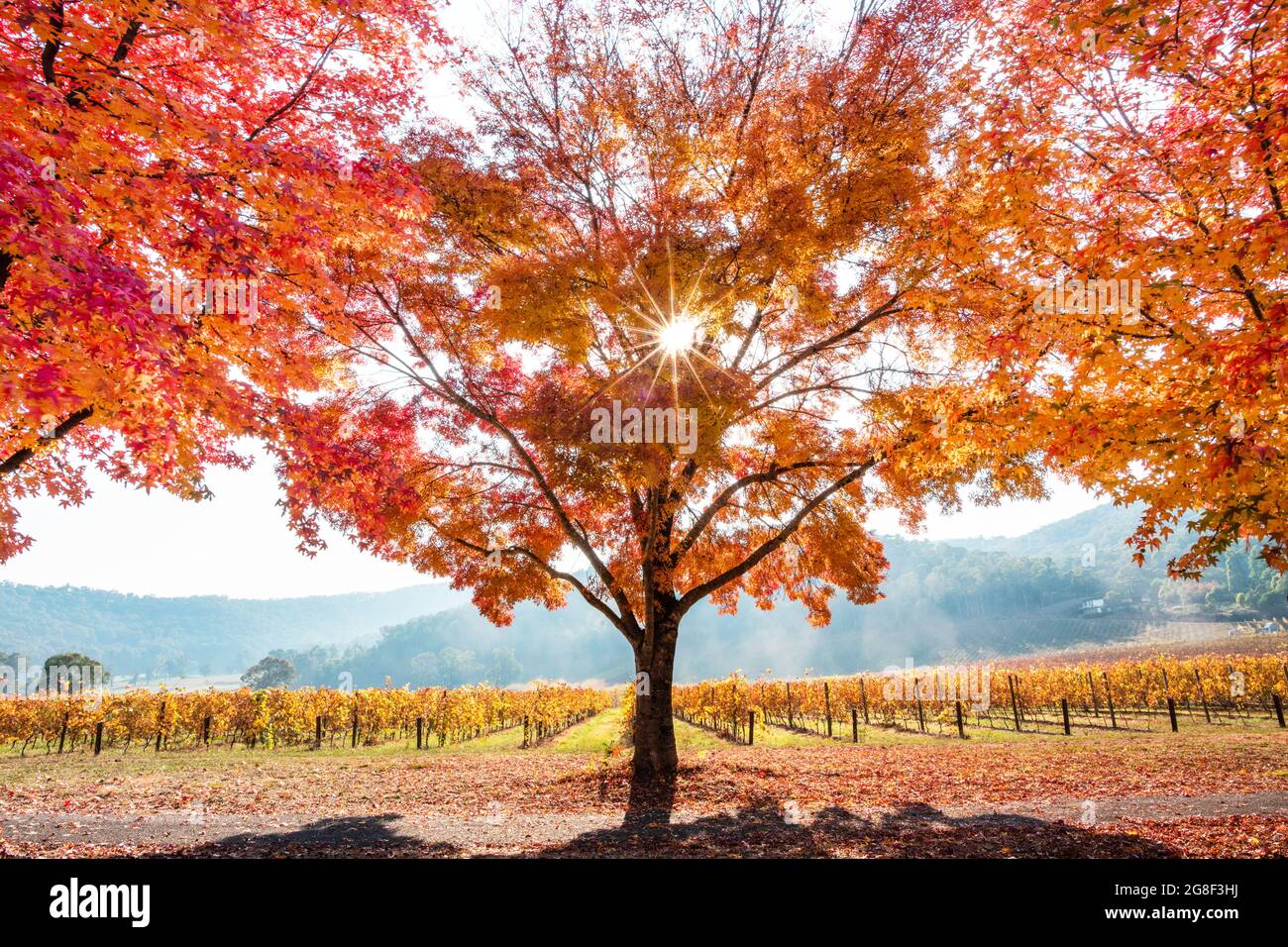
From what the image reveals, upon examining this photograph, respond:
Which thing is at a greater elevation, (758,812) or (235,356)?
(235,356)

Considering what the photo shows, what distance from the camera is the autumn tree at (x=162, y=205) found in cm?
394

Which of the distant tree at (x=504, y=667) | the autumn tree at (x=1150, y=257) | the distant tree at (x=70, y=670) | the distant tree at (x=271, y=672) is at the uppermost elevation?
the autumn tree at (x=1150, y=257)

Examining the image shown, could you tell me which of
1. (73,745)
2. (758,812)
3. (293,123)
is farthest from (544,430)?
(73,745)

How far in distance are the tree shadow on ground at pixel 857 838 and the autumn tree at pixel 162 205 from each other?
5.32 metres

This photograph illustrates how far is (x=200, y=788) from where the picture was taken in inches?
419

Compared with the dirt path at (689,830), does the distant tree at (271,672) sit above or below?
below

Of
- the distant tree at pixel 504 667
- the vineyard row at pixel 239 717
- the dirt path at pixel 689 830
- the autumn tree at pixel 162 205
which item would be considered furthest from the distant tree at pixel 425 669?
the autumn tree at pixel 162 205

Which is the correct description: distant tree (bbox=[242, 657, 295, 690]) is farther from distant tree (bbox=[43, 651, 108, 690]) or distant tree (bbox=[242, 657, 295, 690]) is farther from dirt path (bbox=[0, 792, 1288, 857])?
dirt path (bbox=[0, 792, 1288, 857])

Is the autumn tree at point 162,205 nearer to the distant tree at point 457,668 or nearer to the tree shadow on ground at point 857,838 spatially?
the tree shadow on ground at point 857,838

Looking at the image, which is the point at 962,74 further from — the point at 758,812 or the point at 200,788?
the point at 200,788
